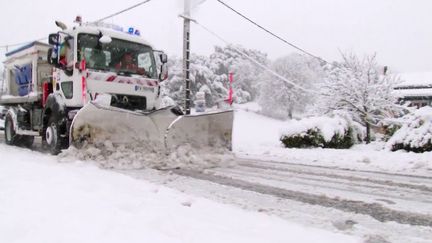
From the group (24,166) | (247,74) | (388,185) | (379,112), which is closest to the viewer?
(388,185)

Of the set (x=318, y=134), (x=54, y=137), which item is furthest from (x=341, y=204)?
(x=318, y=134)

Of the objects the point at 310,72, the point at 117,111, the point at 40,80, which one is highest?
the point at 310,72

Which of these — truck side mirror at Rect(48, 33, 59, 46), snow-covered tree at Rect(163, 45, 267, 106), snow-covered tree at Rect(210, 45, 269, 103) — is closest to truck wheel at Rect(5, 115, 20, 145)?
truck side mirror at Rect(48, 33, 59, 46)

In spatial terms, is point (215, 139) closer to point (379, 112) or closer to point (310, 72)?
point (379, 112)

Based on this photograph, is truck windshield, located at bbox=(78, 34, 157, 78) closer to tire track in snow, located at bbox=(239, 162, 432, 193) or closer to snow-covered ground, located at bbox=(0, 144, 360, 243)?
tire track in snow, located at bbox=(239, 162, 432, 193)

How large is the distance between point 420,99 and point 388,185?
34.8 meters

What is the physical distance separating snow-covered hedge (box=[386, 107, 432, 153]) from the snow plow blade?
4.23m

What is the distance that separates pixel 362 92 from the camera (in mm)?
13234

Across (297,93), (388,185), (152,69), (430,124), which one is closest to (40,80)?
(152,69)

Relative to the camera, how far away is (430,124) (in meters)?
9.14

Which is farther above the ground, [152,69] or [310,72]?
[310,72]

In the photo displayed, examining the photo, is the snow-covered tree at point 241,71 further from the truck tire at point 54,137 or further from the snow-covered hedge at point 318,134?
the truck tire at point 54,137

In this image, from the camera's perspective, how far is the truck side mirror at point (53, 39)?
7781 mm

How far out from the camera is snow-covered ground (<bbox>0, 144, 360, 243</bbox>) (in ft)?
8.68
